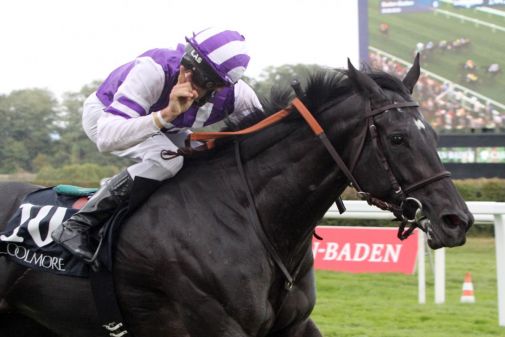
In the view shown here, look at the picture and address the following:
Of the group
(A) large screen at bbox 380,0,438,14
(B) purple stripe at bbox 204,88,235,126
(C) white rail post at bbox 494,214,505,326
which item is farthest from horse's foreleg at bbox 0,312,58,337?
(A) large screen at bbox 380,0,438,14

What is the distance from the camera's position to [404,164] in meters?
3.33

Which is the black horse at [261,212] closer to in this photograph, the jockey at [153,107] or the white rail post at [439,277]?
the jockey at [153,107]

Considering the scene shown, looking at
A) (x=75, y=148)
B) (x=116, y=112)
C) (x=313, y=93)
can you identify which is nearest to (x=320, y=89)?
(x=313, y=93)

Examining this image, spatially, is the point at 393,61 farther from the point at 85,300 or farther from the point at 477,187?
the point at 85,300

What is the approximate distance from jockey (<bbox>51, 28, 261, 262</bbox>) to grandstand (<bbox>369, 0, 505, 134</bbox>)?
17.4 m

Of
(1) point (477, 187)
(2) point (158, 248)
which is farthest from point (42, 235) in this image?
(1) point (477, 187)

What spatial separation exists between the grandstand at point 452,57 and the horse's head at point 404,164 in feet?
57.6

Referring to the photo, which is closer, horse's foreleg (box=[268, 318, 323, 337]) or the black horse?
the black horse

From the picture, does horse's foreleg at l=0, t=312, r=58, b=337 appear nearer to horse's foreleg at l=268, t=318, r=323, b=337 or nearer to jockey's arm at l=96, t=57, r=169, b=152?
jockey's arm at l=96, t=57, r=169, b=152

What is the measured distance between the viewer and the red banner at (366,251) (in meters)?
9.90

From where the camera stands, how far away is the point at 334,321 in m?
7.22

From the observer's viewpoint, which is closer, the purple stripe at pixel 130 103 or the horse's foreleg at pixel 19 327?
the purple stripe at pixel 130 103

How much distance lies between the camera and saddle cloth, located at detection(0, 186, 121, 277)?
3934 mm

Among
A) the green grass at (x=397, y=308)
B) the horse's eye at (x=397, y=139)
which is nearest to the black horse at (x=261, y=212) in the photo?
the horse's eye at (x=397, y=139)
